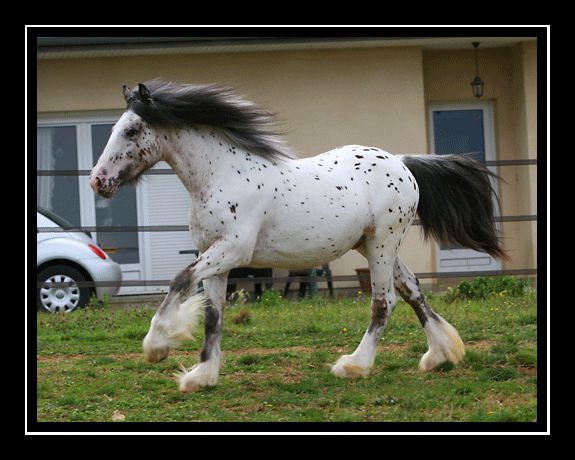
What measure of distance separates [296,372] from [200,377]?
85 centimetres

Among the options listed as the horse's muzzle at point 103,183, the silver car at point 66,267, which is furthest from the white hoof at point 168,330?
the silver car at point 66,267

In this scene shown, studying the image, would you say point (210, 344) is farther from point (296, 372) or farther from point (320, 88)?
point (320, 88)

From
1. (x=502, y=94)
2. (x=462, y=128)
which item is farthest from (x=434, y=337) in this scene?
(x=502, y=94)

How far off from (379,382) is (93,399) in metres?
1.92

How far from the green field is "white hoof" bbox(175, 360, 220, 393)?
0.08 meters

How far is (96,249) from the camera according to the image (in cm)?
799

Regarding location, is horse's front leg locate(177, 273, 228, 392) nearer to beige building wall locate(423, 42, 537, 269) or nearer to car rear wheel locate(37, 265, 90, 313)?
car rear wheel locate(37, 265, 90, 313)

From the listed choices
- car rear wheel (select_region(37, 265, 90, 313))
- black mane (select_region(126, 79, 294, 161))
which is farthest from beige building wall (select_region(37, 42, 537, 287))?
black mane (select_region(126, 79, 294, 161))

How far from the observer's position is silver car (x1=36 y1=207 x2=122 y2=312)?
775 centimetres

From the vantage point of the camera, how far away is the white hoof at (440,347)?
4406 mm

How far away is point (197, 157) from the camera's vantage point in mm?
4012

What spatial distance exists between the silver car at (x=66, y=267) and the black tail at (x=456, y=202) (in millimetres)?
4458

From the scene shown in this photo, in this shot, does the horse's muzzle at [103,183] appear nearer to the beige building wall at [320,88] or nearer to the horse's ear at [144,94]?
the horse's ear at [144,94]

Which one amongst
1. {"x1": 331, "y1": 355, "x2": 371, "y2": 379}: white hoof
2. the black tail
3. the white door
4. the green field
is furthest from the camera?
the white door
